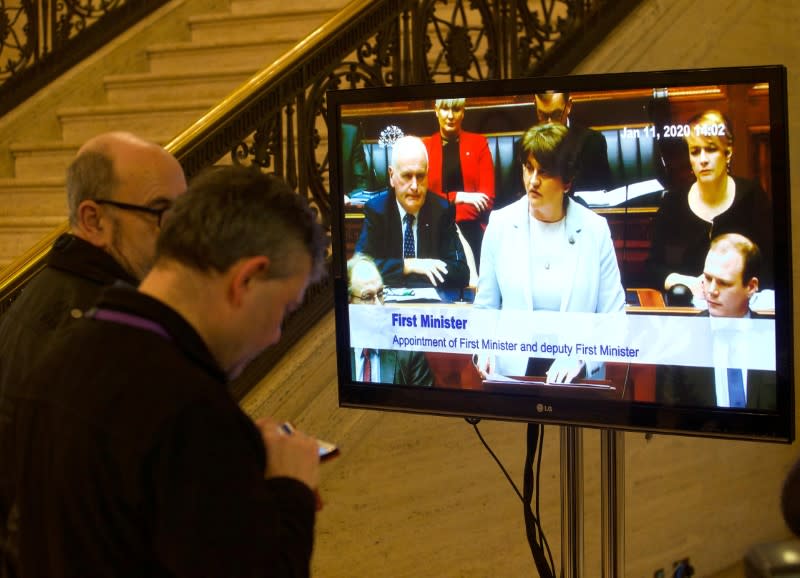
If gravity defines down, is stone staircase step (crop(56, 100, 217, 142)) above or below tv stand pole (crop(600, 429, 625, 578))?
above

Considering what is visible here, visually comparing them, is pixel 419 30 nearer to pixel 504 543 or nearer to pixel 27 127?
pixel 504 543

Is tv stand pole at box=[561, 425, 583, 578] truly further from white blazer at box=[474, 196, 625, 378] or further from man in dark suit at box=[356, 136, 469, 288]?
man in dark suit at box=[356, 136, 469, 288]

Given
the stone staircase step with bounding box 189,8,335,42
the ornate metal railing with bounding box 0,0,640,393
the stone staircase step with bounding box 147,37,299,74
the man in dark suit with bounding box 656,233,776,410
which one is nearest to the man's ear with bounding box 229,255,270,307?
the man in dark suit with bounding box 656,233,776,410

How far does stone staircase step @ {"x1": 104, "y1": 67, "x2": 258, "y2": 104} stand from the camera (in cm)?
597

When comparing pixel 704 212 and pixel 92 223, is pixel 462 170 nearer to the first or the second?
pixel 704 212

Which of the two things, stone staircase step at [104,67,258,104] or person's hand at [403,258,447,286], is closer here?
person's hand at [403,258,447,286]

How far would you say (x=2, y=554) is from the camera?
164cm

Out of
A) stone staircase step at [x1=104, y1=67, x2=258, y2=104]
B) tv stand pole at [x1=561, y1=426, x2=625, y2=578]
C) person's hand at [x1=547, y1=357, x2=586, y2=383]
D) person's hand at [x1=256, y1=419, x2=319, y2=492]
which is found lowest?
tv stand pole at [x1=561, y1=426, x2=625, y2=578]

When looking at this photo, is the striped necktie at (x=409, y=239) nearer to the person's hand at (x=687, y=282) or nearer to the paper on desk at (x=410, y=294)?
the paper on desk at (x=410, y=294)

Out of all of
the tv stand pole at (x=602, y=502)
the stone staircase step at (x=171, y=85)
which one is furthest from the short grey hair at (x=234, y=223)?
the stone staircase step at (x=171, y=85)

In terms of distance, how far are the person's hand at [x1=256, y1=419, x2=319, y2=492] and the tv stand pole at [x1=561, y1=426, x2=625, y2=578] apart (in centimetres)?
144

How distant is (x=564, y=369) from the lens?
273 centimetres

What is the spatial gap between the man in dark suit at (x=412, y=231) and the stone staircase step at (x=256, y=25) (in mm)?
3451

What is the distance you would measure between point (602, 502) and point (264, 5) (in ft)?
15.7
